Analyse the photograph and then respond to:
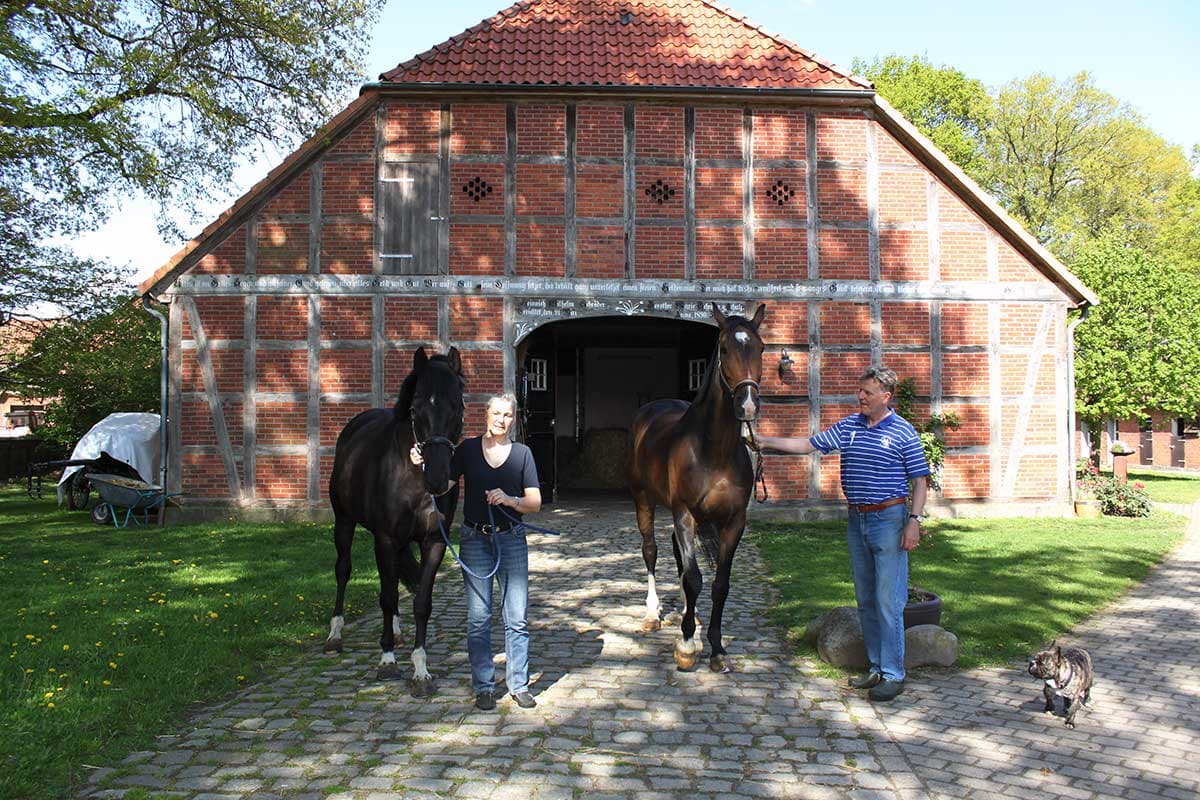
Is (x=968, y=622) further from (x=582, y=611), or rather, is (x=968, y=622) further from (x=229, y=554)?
(x=229, y=554)

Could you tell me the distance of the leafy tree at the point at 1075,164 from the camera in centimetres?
3112

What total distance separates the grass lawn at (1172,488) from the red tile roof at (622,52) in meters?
11.6

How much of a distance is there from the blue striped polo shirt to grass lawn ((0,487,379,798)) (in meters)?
3.82

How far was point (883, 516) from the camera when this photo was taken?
190 inches

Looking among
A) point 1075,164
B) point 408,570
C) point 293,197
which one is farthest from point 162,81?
point 1075,164

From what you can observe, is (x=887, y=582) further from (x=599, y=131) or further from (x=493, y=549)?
(x=599, y=131)

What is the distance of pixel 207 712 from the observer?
14.8ft

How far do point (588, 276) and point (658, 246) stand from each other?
3.86 ft

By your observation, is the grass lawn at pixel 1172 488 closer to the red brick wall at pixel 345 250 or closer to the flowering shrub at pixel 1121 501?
the flowering shrub at pixel 1121 501

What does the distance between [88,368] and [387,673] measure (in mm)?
17786

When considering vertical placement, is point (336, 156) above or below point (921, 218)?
above

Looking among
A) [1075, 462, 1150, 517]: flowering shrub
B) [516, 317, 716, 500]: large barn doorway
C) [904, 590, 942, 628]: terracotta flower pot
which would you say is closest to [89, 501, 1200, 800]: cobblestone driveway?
[904, 590, 942, 628]: terracotta flower pot

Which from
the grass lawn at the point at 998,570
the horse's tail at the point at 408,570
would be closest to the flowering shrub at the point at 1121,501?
the grass lawn at the point at 998,570

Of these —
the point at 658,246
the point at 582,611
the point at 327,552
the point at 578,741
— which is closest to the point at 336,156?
the point at 658,246
